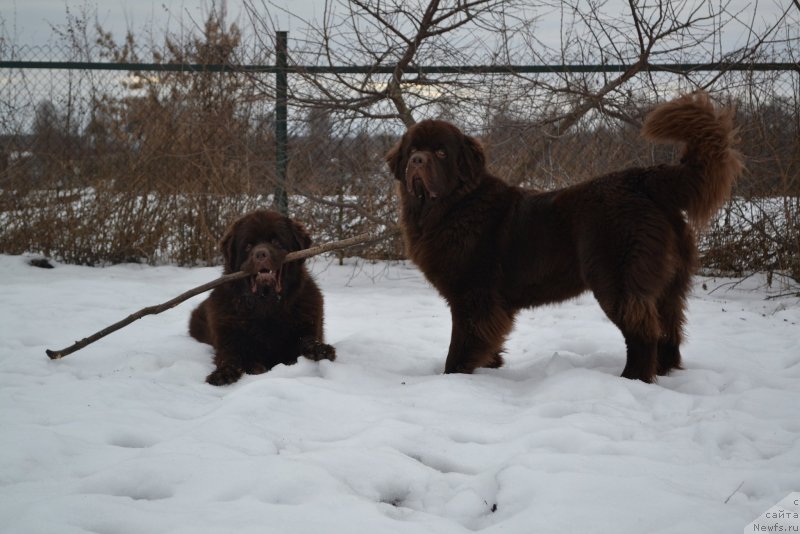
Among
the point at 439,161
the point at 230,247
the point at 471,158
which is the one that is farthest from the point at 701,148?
the point at 230,247

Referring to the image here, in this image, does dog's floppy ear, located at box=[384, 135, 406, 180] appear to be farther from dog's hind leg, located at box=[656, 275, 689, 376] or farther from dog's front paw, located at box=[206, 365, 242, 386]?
dog's hind leg, located at box=[656, 275, 689, 376]

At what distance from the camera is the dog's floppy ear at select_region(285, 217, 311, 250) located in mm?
4547

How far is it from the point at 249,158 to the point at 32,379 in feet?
14.7

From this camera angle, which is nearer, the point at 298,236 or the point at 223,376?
the point at 223,376

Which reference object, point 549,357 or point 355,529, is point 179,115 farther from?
point 355,529

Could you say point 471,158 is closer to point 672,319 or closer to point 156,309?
point 672,319

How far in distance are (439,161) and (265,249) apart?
46.3 inches

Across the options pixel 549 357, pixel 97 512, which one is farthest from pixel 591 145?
pixel 97 512

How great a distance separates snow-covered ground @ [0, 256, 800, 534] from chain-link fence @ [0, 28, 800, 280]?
228cm

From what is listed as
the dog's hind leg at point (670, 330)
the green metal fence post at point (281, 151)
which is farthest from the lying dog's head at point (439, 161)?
the green metal fence post at point (281, 151)

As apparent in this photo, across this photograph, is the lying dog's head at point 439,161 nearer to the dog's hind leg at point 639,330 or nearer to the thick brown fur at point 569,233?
the thick brown fur at point 569,233

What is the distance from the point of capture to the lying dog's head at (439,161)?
4.15 metres

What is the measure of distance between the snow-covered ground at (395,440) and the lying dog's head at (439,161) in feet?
3.72

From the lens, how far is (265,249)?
13.4ft
